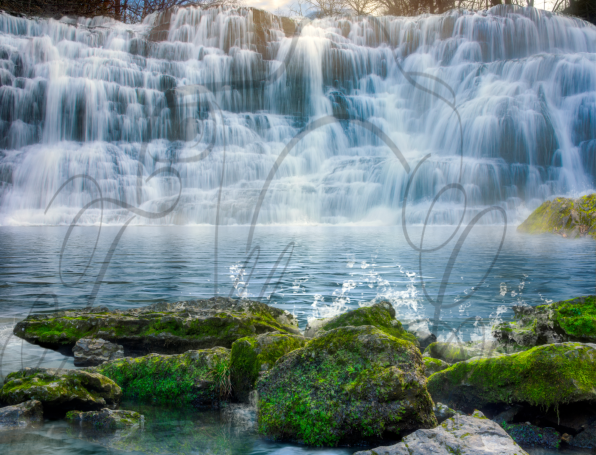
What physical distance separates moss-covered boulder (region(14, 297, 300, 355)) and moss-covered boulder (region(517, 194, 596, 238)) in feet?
56.5

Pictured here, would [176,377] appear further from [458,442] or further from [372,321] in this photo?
[458,442]

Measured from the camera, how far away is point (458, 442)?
300cm

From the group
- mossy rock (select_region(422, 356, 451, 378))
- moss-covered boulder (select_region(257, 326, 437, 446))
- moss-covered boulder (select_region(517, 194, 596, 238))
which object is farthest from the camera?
moss-covered boulder (select_region(517, 194, 596, 238))

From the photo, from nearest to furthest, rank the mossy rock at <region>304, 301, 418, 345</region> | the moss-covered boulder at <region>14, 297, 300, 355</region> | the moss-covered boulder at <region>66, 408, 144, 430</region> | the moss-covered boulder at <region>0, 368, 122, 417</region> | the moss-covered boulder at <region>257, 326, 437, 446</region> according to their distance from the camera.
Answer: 1. the moss-covered boulder at <region>257, 326, 437, 446</region>
2. the moss-covered boulder at <region>66, 408, 144, 430</region>
3. the moss-covered boulder at <region>0, 368, 122, 417</region>
4. the moss-covered boulder at <region>14, 297, 300, 355</region>
5. the mossy rock at <region>304, 301, 418, 345</region>

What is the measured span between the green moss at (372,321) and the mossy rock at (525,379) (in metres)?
1.56

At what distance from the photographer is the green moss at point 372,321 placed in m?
5.77

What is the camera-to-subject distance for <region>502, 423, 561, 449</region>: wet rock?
3400 millimetres

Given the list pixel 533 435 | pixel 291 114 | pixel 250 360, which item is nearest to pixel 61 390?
pixel 250 360

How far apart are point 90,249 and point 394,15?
4073cm

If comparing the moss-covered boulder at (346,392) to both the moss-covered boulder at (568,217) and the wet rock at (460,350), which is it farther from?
the moss-covered boulder at (568,217)

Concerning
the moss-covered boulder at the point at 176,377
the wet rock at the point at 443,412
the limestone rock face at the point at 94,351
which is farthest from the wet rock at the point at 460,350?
the limestone rock face at the point at 94,351

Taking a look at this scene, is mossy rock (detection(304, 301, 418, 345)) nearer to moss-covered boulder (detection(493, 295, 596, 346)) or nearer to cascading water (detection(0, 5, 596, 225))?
moss-covered boulder (detection(493, 295, 596, 346))

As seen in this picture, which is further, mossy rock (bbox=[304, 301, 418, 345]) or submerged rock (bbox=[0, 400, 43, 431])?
mossy rock (bbox=[304, 301, 418, 345])

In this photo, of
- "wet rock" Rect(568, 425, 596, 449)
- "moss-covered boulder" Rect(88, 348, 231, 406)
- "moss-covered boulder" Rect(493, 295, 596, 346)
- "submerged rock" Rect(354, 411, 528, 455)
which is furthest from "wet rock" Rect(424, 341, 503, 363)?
"moss-covered boulder" Rect(88, 348, 231, 406)
